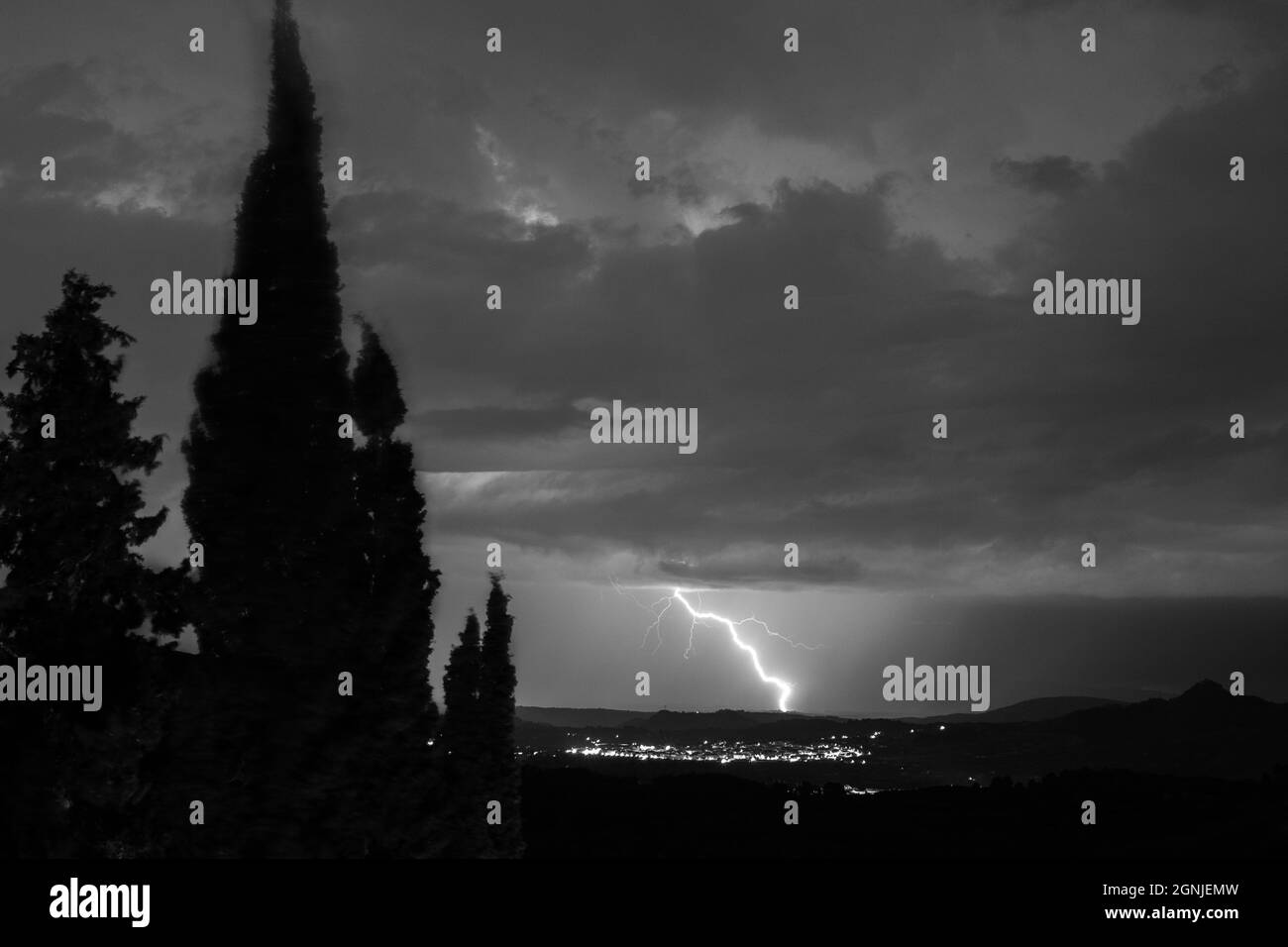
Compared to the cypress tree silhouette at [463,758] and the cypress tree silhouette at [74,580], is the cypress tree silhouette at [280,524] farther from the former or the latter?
the cypress tree silhouette at [463,758]

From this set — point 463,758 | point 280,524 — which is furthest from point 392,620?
point 463,758

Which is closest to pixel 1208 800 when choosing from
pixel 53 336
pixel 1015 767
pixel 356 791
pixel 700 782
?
pixel 700 782

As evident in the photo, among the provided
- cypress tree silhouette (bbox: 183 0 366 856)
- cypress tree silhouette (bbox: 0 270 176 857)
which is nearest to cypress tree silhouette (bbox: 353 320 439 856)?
cypress tree silhouette (bbox: 183 0 366 856)

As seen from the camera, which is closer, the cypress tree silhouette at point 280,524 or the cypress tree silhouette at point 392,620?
the cypress tree silhouette at point 280,524

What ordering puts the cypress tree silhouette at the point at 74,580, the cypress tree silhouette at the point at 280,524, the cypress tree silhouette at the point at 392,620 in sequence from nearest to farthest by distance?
the cypress tree silhouette at the point at 74,580
the cypress tree silhouette at the point at 280,524
the cypress tree silhouette at the point at 392,620

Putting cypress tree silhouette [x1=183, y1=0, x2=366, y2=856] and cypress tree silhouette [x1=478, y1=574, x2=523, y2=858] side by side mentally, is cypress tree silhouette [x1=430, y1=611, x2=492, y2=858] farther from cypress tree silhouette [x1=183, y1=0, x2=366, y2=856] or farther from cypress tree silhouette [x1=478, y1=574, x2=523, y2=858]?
cypress tree silhouette [x1=183, y1=0, x2=366, y2=856]

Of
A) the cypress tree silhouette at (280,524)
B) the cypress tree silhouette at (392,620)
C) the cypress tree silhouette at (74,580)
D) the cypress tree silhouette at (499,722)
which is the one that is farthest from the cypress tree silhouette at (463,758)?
the cypress tree silhouette at (74,580)
